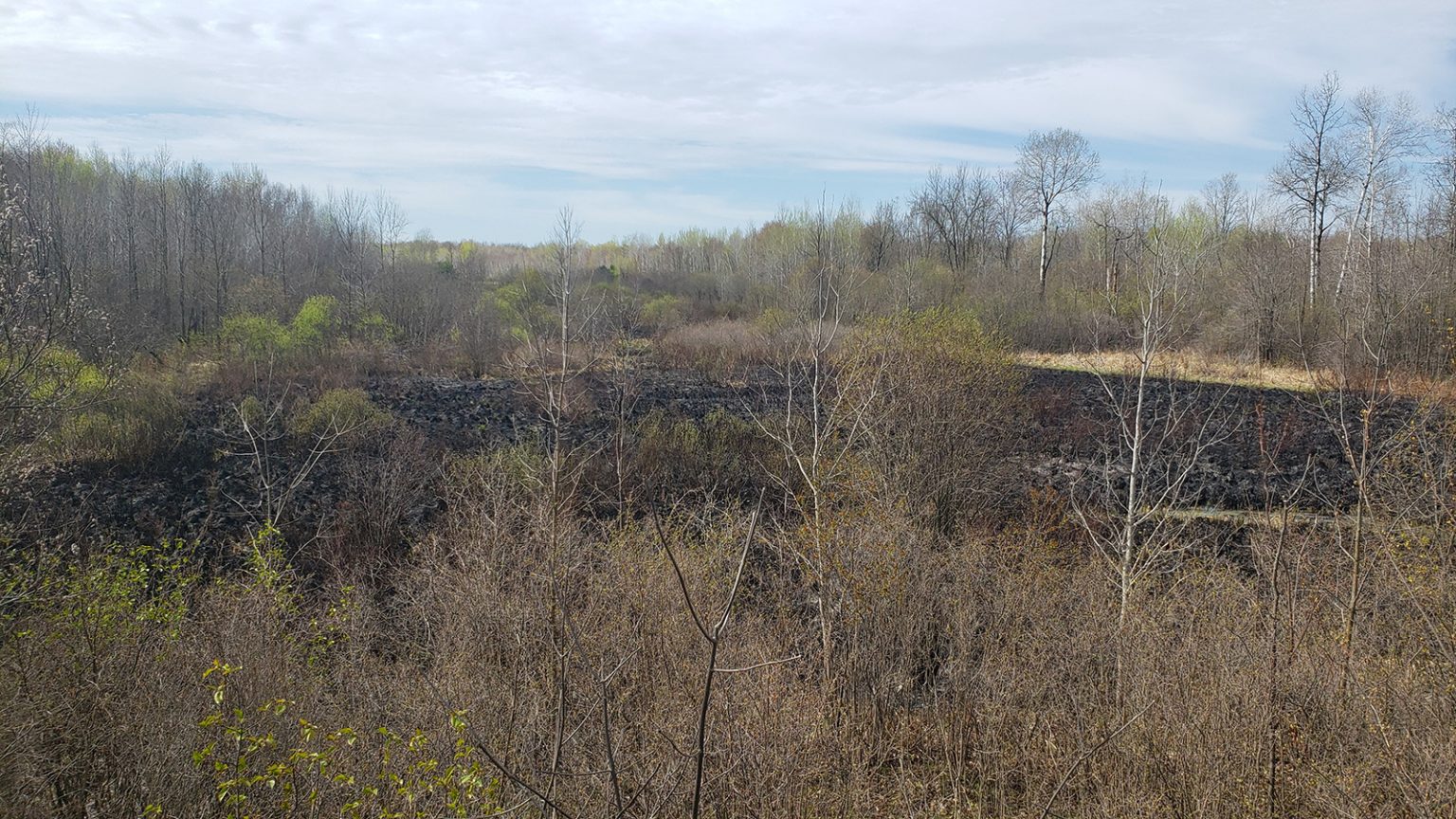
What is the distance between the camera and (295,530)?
11.6 m

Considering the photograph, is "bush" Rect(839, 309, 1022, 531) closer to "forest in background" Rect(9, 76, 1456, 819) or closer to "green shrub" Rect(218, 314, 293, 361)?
Result: "forest in background" Rect(9, 76, 1456, 819)

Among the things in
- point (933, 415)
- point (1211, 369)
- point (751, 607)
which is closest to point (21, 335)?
point (751, 607)

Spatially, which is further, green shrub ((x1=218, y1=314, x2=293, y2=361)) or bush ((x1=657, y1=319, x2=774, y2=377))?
bush ((x1=657, y1=319, x2=774, y2=377))

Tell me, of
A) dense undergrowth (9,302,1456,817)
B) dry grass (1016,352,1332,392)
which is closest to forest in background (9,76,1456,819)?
dense undergrowth (9,302,1456,817)

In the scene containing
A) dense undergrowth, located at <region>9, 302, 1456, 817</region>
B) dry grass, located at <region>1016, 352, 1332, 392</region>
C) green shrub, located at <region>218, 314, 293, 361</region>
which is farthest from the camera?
green shrub, located at <region>218, 314, 293, 361</region>

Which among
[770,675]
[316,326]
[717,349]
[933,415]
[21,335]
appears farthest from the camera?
[717,349]

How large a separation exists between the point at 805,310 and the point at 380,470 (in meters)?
6.32

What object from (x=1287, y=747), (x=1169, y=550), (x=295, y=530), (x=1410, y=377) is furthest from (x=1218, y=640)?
(x=1410, y=377)

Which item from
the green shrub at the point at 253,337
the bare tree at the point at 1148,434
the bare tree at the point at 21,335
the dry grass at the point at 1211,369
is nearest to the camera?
the bare tree at the point at 21,335

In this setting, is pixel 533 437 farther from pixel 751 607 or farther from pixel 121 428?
pixel 751 607

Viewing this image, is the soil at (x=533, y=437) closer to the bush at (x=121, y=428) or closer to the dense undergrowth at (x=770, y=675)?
the bush at (x=121, y=428)

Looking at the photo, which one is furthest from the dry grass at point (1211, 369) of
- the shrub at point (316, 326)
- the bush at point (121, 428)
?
the shrub at point (316, 326)

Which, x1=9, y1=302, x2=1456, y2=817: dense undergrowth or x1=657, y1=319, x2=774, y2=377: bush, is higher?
x1=657, y1=319, x2=774, y2=377: bush

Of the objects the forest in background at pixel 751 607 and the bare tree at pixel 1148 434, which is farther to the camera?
the bare tree at pixel 1148 434
